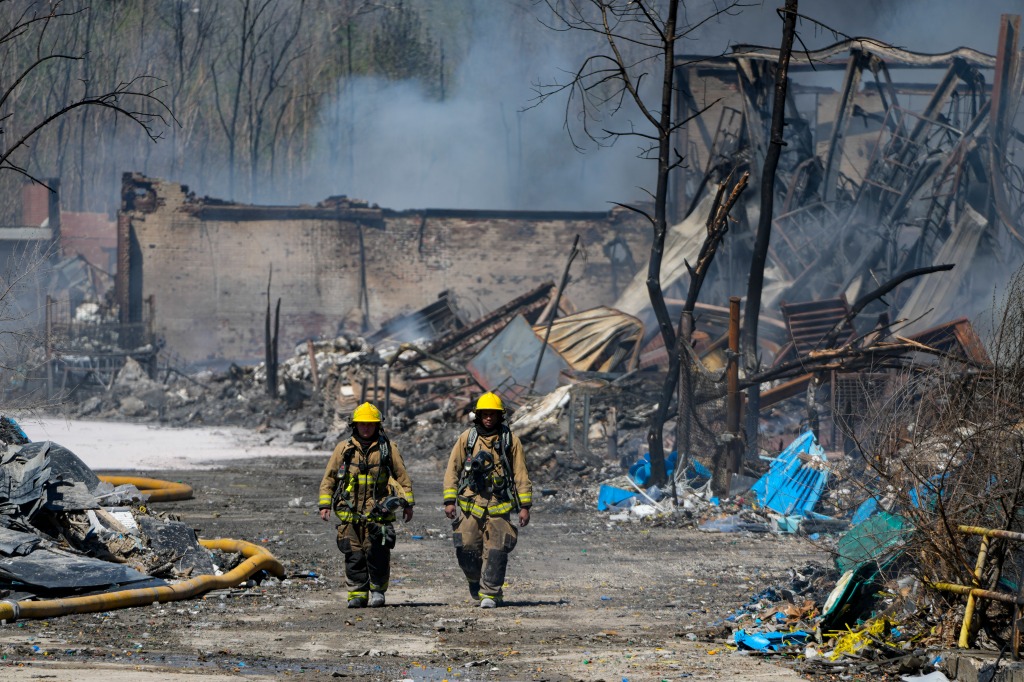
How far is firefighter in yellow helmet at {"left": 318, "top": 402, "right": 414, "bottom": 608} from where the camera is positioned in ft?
26.7

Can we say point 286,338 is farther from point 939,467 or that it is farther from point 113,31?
point 939,467

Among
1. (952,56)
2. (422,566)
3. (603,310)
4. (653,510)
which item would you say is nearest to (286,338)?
(603,310)

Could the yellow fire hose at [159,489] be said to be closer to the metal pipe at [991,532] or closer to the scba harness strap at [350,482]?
the scba harness strap at [350,482]

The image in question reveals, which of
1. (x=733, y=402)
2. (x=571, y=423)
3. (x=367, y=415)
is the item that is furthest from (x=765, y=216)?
(x=367, y=415)

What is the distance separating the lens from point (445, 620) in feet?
25.3

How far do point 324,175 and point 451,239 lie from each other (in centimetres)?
2444

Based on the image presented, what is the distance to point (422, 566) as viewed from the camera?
10117 mm

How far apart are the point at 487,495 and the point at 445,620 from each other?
0.96 m

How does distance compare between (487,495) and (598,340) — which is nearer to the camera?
(487,495)

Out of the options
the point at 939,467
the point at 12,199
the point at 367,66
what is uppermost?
the point at 367,66

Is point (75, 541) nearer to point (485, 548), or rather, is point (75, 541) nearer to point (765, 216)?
point (485, 548)

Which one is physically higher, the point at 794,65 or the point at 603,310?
the point at 794,65

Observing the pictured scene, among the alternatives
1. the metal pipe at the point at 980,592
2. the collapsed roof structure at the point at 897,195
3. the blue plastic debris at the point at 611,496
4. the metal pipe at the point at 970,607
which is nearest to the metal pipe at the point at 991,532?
the metal pipe at the point at 970,607

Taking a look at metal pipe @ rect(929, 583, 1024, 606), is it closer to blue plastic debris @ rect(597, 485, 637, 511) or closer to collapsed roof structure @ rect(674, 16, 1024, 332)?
blue plastic debris @ rect(597, 485, 637, 511)
